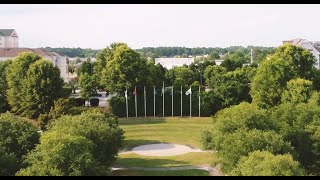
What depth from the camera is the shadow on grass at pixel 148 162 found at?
117ft

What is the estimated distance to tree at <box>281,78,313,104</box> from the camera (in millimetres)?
44750

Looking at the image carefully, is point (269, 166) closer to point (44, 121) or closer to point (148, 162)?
point (148, 162)

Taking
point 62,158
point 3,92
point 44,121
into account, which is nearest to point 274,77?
point 44,121

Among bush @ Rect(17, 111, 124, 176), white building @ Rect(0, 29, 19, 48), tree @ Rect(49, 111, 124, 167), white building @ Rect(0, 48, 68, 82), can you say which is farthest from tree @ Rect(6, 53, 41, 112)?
white building @ Rect(0, 29, 19, 48)

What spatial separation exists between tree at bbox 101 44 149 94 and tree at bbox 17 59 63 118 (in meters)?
7.79

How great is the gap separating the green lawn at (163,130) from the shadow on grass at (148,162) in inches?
235

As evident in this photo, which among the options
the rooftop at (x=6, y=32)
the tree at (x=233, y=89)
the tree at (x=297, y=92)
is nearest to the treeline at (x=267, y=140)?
the tree at (x=297, y=92)

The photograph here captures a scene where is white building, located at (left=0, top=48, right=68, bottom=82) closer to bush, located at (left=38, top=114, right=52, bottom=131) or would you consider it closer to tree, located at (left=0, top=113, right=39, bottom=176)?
bush, located at (left=38, top=114, right=52, bottom=131)

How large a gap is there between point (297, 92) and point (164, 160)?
56.8ft

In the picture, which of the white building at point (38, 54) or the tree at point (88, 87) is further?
the white building at point (38, 54)

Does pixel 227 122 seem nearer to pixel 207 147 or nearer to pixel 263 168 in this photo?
pixel 207 147

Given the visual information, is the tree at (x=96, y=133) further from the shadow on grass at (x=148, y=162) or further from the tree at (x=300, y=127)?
the tree at (x=300, y=127)
